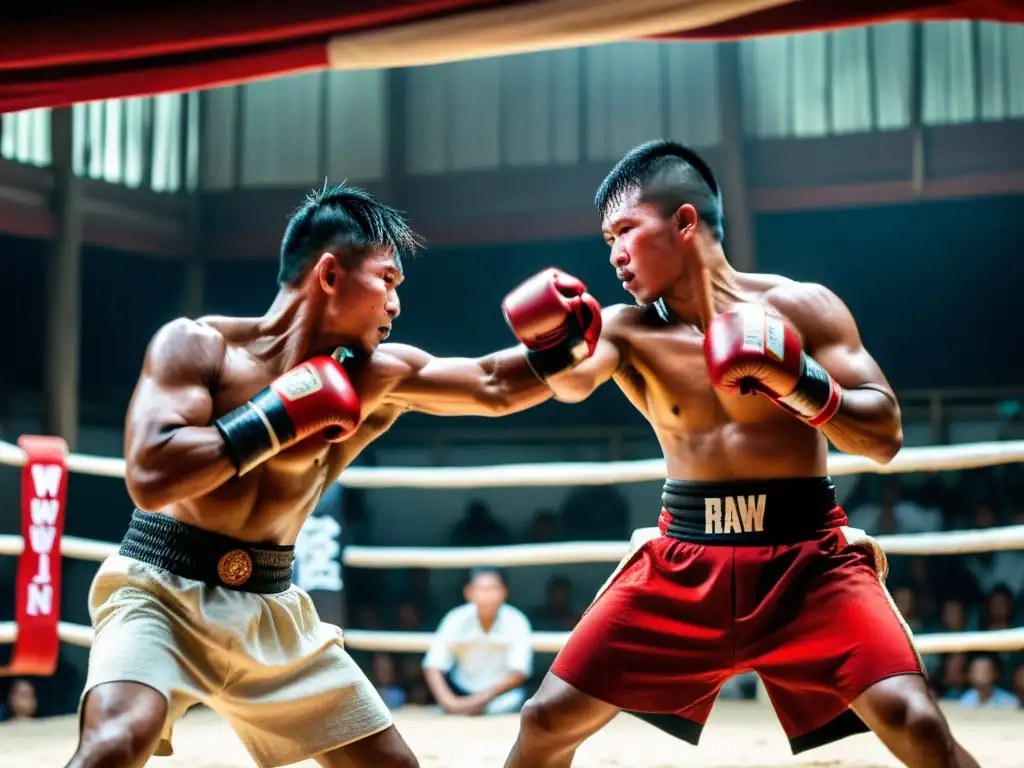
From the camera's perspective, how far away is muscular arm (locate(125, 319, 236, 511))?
6.18 ft

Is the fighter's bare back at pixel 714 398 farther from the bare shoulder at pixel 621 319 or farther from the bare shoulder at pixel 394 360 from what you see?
the bare shoulder at pixel 394 360

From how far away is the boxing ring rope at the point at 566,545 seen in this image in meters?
3.36

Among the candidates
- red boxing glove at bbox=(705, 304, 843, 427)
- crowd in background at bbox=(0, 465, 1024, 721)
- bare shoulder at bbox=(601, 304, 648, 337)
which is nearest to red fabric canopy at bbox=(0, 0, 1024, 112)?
bare shoulder at bbox=(601, 304, 648, 337)

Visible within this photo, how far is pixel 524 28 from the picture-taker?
2.63 m

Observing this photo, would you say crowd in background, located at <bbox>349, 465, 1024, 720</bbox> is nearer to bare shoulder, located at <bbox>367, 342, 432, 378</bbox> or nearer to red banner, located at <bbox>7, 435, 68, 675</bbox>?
red banner, located at <bbox>7, 435, 68, 675</bbox>

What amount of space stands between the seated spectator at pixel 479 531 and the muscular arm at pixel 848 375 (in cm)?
462

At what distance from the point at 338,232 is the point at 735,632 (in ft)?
3.61

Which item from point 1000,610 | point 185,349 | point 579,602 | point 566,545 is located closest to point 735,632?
point 185,349

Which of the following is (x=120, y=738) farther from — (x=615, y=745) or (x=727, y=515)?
(x=615, y=745)

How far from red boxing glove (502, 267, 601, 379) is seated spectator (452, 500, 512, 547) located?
4554 mm

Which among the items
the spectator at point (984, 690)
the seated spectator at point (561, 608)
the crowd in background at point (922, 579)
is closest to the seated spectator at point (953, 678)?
the crowd in background at point (922, 579)

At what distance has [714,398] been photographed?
2.22 meters

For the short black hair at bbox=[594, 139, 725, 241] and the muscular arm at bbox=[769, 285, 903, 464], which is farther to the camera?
the short black hair at bbox=[594, 139, 725, 241]

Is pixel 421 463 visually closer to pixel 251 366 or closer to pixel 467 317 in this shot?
pixel 467 317
